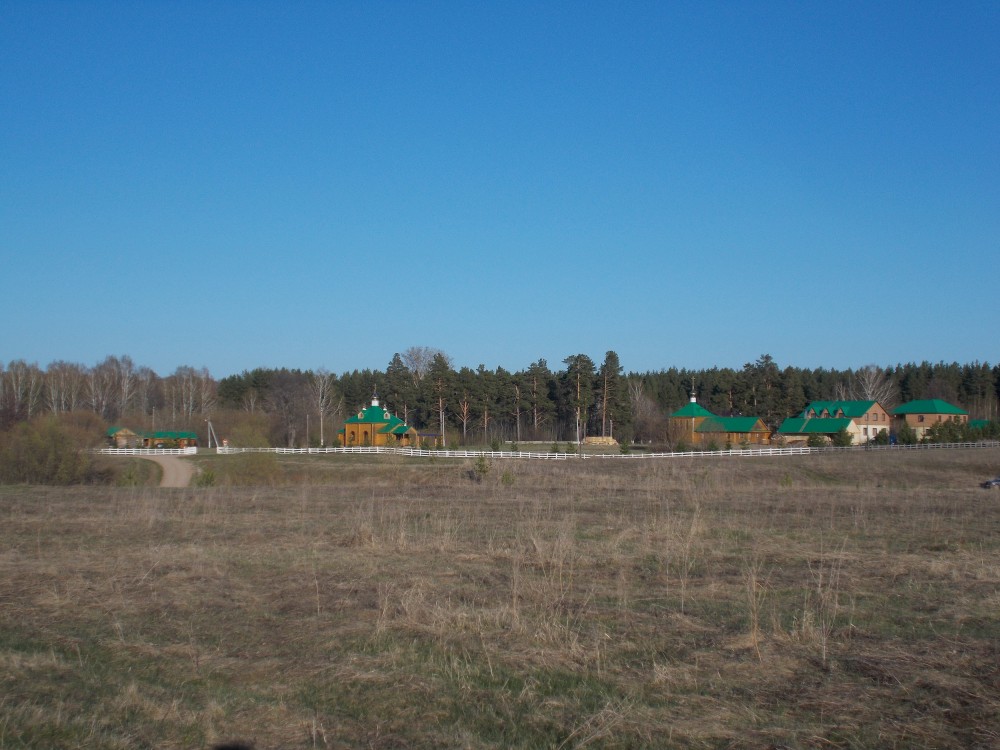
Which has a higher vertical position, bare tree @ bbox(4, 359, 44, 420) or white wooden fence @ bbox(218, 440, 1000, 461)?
bare tree @ bbox(4, 359, 44, 420)

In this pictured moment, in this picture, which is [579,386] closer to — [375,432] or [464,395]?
[464,395]

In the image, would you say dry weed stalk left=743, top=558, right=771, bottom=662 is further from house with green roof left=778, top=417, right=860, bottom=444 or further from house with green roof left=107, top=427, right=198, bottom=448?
house with green roof left=107, top=427, right=198, bottom=448

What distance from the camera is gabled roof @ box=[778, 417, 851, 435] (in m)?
73.9

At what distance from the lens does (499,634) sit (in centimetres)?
751

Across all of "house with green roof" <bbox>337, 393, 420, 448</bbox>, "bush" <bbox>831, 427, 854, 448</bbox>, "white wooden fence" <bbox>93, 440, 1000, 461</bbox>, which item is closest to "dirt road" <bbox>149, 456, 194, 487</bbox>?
"white wooden fence" <bbox>93, 440, 1000, 461</bbox>

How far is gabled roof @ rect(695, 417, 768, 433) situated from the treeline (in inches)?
188

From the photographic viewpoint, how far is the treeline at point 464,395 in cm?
8119

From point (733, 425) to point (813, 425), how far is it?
25.2 feet

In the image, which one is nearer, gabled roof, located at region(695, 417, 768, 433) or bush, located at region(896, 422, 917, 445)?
bush, located at region(896, 422, 917, 445)

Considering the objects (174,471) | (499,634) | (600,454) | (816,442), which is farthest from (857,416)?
(499,634)

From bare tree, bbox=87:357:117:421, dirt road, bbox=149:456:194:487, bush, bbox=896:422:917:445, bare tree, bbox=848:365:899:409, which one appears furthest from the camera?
bare tree, bbox=848:365:899:409

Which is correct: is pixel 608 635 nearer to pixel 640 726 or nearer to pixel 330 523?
pixel 640 726

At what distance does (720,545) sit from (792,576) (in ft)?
8.76

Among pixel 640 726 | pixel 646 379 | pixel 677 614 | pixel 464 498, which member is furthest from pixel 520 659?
pixel 646 379
